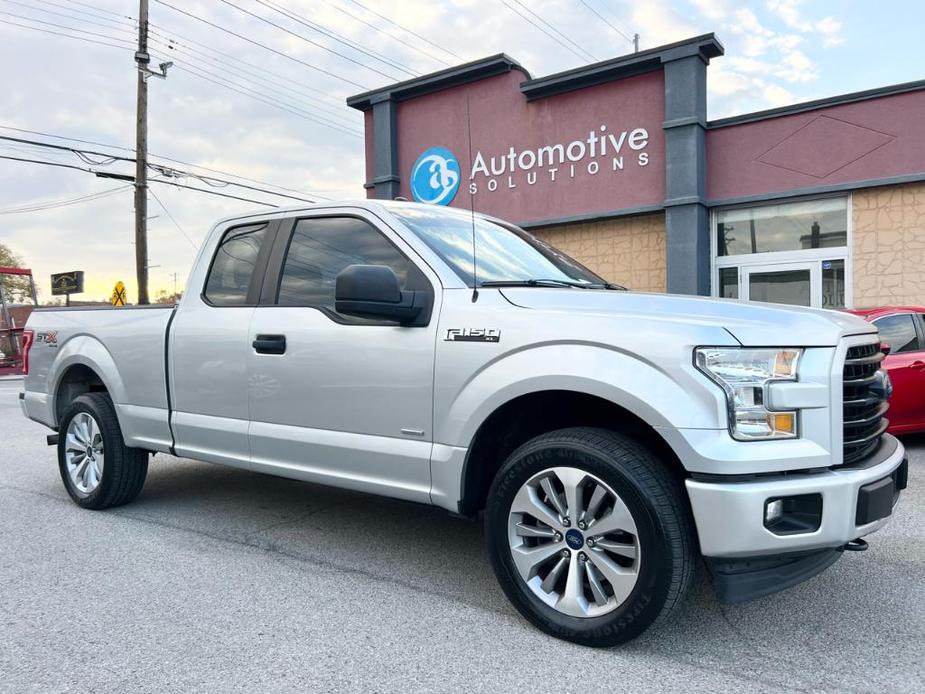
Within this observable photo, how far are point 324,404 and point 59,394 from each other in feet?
9.58

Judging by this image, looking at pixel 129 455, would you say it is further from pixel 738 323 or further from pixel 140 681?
pixel 738 323

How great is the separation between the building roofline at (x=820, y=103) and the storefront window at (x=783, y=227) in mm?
1507

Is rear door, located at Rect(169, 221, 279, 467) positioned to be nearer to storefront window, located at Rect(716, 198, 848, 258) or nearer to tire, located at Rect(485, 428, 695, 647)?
tire, located at Rect(485, 428, 695, 647)

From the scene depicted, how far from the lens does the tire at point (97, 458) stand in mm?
4945

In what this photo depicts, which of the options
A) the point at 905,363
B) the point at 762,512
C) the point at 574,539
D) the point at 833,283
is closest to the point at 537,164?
the point at 833,283

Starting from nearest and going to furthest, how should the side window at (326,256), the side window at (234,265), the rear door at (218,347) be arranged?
the side window at (326,256), the rear door at (218,347), the side window at (234,265)

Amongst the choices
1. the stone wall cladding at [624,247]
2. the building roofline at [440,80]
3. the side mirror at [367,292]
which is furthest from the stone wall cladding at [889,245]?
the side mirror at [367,292]

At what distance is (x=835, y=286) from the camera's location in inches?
479

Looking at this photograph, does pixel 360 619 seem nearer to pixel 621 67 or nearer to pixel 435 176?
pixel 621 67

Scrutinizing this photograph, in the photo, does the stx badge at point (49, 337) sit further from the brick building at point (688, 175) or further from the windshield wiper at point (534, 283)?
the brick building at point (688, 175)

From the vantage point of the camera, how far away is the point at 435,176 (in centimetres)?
1611

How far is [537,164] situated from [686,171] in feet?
10.4

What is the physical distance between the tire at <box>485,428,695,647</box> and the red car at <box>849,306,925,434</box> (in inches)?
186

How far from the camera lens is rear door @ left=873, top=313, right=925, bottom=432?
6.66 meters
